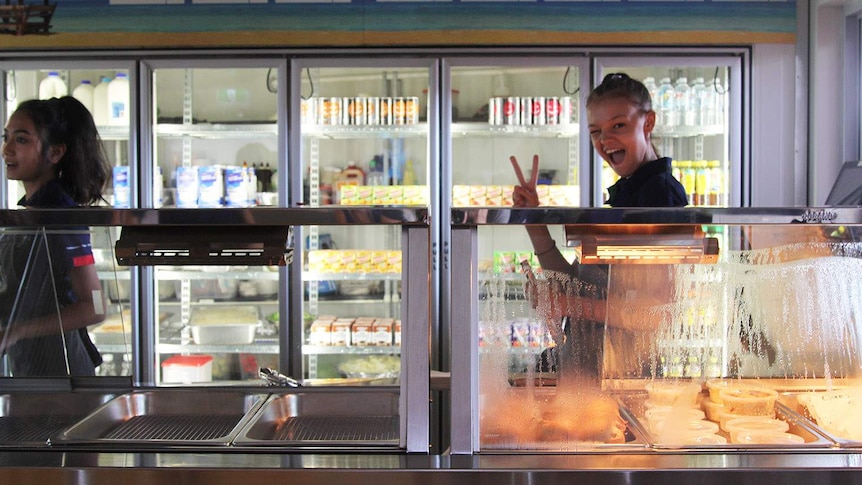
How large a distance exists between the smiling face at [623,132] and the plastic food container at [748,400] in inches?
39.9

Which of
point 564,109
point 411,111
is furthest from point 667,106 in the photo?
point 411,111

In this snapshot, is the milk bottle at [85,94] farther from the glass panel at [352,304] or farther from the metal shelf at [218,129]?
the glass panel at [352,304]

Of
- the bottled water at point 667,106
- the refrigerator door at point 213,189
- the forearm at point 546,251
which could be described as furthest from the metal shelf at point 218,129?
the forearm at point 546,251

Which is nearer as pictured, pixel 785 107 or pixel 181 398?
pixel 181 398

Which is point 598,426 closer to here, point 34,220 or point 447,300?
point 34,220

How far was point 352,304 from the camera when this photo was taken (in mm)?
4371

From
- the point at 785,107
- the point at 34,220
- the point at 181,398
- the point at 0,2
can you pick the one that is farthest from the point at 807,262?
the point at 0,2

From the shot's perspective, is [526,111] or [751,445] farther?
[526,111]

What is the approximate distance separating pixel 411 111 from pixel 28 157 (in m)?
1.93

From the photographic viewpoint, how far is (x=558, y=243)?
5.58 ft

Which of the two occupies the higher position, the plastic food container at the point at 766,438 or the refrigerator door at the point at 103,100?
the refrigerator door at the point at 103,100

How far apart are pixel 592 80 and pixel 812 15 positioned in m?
1.20

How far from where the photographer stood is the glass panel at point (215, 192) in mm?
4066

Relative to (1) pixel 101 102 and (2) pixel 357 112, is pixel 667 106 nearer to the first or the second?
(2) pixel 357 112
